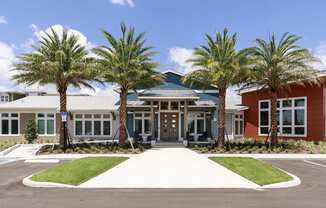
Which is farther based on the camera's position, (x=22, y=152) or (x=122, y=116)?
(x=122, y=116)

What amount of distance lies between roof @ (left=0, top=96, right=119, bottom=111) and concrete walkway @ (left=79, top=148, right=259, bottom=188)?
766 inches

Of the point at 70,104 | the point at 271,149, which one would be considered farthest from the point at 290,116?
the point at 70,104

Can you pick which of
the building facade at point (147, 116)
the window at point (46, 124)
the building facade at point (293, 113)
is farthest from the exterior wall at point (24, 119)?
the building facade at point (293, 113)

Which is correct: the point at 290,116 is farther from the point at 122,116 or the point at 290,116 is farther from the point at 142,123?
the point at 122,116

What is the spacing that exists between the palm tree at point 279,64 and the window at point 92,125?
15.9 metres

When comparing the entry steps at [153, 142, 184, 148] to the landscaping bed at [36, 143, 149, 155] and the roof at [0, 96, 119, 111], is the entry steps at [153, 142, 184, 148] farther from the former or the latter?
the roof at [0, 96, 119, 111]

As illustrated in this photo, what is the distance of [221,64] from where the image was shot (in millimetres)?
25844

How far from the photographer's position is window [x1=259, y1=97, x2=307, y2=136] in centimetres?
3019

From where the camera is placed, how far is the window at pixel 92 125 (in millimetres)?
37125

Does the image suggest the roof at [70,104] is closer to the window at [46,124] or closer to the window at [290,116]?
the window at [46,124]

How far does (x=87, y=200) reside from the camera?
10.2 metres

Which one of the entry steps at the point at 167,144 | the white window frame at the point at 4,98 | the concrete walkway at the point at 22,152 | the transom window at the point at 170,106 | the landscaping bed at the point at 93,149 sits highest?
the white window frame at the point at 4,98

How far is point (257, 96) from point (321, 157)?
12.3 metres

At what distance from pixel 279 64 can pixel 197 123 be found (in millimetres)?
11623
